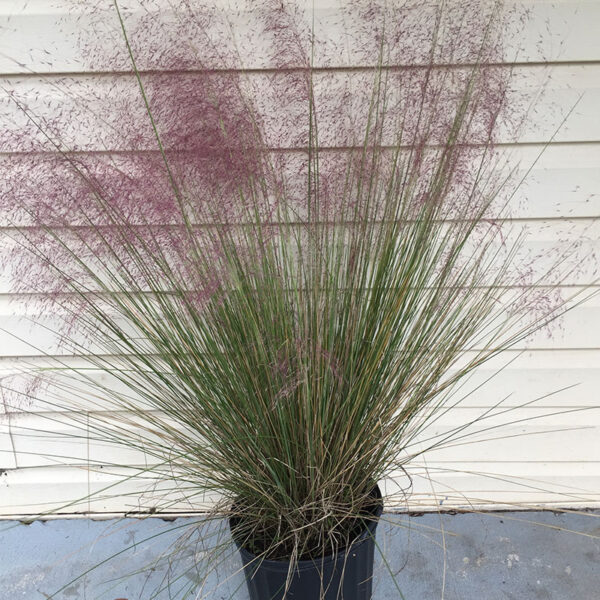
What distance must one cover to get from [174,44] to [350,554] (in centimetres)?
117

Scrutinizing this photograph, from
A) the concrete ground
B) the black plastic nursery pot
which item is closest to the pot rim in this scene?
the black plastic nursery pot

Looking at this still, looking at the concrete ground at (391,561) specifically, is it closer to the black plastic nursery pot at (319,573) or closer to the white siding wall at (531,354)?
the white siding wall at (531,354)

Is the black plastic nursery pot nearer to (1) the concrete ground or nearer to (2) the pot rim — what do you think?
(2) the pot rim

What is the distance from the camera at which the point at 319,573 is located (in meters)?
1.16

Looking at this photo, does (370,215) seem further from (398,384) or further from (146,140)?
(146,140)

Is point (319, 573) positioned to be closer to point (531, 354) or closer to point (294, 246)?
point (294, 246)

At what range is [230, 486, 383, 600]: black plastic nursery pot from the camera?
1152 mm

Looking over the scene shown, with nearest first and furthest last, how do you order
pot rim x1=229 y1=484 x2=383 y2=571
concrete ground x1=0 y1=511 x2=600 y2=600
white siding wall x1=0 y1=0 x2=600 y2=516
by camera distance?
1. pot rim x1=229 y1=484 x2=383 y2=571
2. white siding wall x1=0 y1=0 x2=600 y2=516
3. concrete ground x1=0 y1=511 x2=600 y2=600

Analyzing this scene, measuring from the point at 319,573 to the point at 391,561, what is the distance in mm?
516

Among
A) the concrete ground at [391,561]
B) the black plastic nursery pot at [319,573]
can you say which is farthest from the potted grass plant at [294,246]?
the concrete ground at [391,561]

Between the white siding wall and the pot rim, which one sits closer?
the pot rim

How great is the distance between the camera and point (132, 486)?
177cm

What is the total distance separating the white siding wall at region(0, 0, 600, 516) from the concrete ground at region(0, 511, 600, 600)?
81 mm

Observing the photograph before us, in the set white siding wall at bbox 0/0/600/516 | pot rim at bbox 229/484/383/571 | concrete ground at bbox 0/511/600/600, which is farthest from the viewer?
concrete ground at bbox 0/511/600/600
